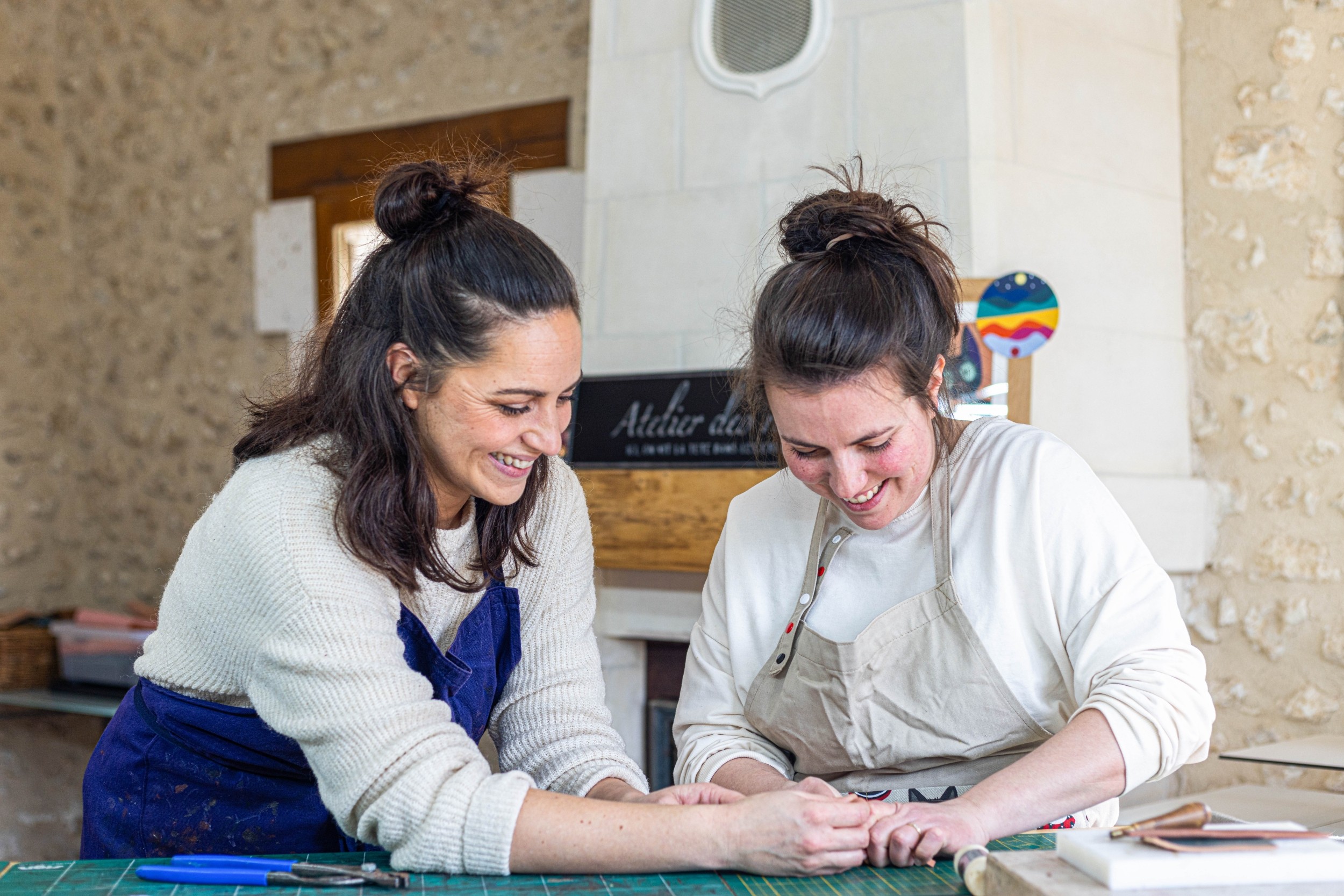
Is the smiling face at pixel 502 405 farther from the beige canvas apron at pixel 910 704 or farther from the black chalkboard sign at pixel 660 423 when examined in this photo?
the black chalkboard sign at pixel 660 423

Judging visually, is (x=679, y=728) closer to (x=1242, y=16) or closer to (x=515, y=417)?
(x=515, y=417)

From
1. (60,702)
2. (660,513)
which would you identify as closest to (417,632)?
(660,513)

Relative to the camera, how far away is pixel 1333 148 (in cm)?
264

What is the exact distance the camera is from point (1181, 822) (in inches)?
42.8

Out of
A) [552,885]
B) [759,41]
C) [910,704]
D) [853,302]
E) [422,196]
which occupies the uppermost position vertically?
[759,41]

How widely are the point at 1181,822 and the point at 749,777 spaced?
0.53 meters

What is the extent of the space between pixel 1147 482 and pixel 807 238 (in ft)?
4.70

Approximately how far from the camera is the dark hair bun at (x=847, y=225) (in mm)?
1489

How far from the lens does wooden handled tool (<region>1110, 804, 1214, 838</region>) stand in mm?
1075

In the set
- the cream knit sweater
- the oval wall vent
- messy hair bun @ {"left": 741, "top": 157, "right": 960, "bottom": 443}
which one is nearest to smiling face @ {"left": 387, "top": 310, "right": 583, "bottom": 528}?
the cream knit sweater

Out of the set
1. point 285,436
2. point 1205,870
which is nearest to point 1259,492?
point 1205,870

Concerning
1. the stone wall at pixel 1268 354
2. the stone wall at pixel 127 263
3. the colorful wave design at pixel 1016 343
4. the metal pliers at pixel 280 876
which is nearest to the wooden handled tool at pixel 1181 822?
the metal pliers at pixel 280 876

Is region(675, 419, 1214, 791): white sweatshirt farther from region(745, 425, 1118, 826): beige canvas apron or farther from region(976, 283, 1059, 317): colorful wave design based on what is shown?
region(976, 283, 1059, 317): colorful wave design

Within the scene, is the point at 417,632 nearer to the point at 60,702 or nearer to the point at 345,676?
the point at 345,676
